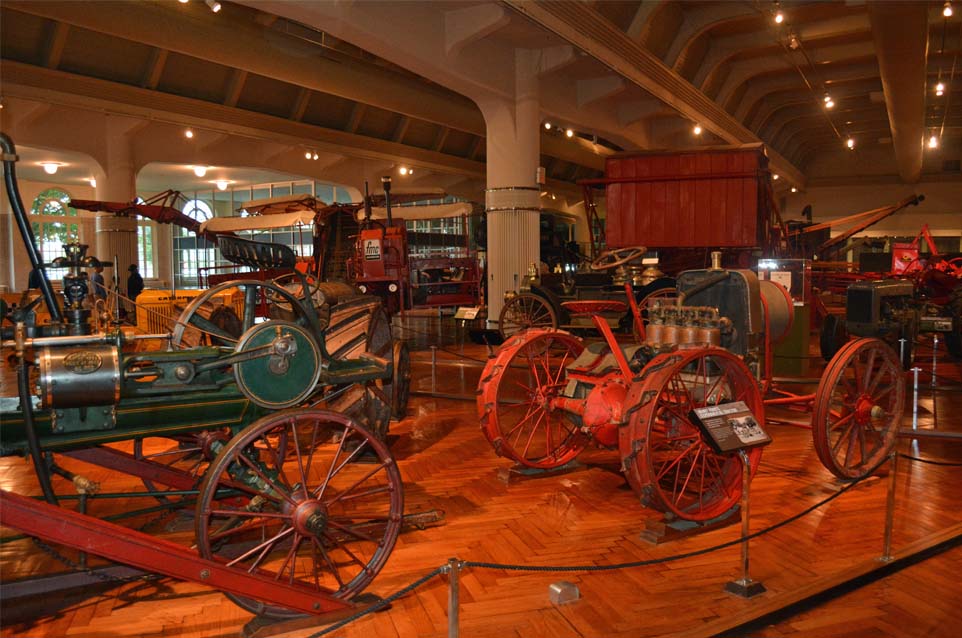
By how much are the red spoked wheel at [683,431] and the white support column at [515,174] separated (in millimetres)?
5529

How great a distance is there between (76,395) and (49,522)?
0.48 metres

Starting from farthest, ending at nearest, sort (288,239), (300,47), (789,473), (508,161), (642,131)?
1. (288,239)
2. (642,131)
3. (300,47)
4. (508,161)
5. (789,473)

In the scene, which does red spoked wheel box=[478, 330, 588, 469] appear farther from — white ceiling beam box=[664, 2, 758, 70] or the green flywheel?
white ceiling beam box=[664, 2, 758, 70]

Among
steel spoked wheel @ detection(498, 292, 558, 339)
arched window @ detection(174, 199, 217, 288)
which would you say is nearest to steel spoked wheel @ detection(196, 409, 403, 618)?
steel spoked wheel @ detection(498, 292, 558, 339)

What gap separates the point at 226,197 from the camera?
2109 centimetres

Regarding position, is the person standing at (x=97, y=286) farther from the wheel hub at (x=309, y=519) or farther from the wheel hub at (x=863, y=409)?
the wheel hub at (x=863, y=409)

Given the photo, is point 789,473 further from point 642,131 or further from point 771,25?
point 642,131

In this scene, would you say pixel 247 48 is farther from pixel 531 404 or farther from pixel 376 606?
pixel 376 606

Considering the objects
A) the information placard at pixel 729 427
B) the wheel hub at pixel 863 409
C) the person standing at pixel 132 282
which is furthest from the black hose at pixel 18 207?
the person standing at pixel 132 282

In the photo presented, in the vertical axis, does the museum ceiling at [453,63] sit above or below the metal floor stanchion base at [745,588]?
above

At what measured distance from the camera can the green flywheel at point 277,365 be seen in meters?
2.81

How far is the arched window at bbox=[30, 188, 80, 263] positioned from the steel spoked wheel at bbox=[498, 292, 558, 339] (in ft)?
39.0

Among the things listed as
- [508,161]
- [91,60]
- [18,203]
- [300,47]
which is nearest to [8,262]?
[91,60]

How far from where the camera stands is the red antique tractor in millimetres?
3453
